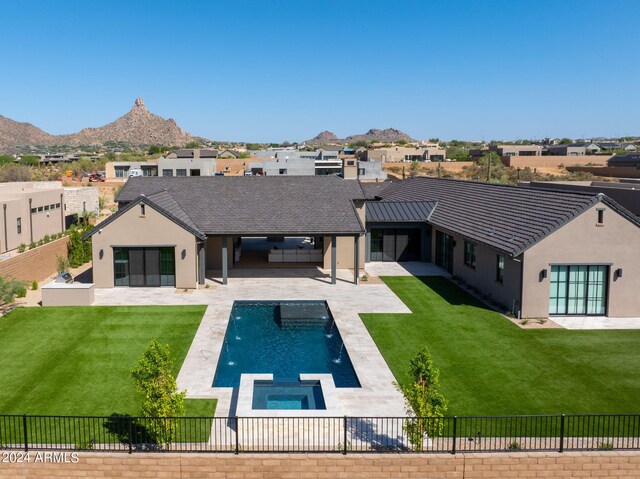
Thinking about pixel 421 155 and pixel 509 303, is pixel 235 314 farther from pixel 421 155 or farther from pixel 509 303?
pixel 421 155

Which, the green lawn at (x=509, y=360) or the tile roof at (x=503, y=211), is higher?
the tile roof at (x=503, y=211)

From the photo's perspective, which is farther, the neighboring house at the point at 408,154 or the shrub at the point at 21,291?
the neighboring house at the point at 408,154

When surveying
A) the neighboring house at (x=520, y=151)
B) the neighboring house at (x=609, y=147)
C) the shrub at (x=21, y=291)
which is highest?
the neighboring house at (x=609, y=147)

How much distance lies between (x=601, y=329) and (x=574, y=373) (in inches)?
227

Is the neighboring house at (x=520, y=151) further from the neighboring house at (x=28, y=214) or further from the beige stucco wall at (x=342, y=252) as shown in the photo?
the neighboring house at (x=28, y=214)

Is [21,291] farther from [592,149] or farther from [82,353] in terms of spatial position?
[592,149]

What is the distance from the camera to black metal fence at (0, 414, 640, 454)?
523 inches

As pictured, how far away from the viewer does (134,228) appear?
2978 centimetres

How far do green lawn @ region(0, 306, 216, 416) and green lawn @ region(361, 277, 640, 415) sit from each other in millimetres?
7770

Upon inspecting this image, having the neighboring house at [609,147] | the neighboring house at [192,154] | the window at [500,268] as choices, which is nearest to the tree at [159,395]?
the window at [500,268]

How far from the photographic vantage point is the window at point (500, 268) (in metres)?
27.0

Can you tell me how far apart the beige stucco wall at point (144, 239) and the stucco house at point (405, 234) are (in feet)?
0.18

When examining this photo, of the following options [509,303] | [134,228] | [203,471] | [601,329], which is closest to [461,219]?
[509,303]

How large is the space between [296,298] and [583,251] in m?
13.4
